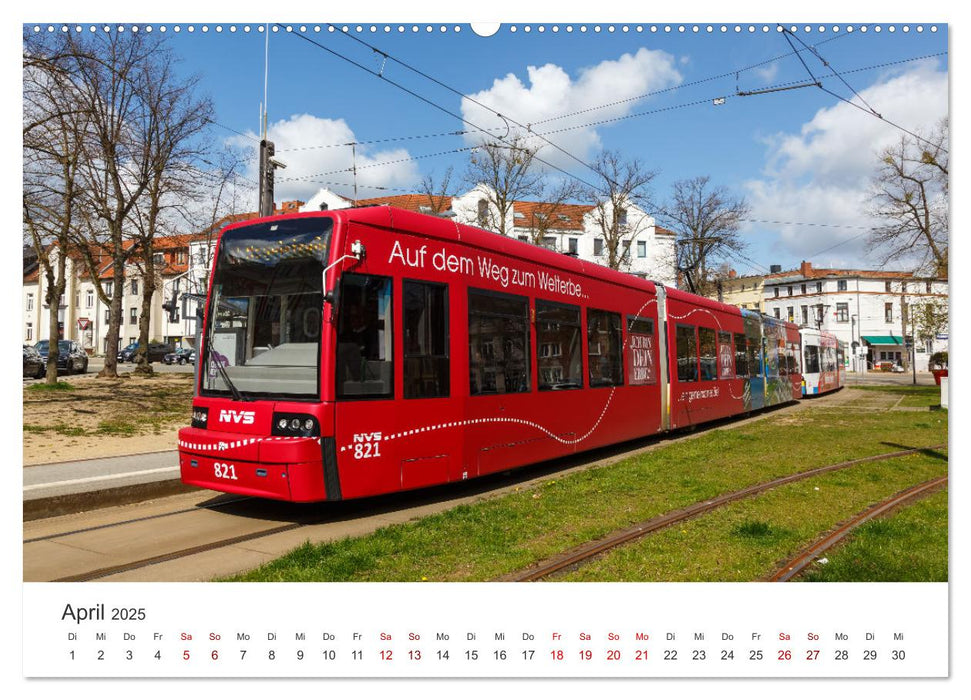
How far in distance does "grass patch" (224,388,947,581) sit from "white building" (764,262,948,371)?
13.8 metres

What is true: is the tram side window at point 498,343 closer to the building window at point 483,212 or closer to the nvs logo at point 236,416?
the nvs logo at point 236,416

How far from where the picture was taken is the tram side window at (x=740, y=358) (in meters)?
18.1

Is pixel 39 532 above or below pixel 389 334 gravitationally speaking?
below

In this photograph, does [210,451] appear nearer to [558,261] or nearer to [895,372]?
[558,261]

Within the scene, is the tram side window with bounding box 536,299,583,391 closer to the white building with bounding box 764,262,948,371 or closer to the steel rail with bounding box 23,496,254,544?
the steel rail with bounding box 23,496,254,544

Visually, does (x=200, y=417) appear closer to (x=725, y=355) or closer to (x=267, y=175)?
(x=267, y=175)

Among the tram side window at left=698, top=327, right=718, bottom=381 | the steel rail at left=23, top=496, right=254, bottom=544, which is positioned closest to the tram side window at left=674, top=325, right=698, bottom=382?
the tram side window at left=698, top=327, right=718, bottom=381

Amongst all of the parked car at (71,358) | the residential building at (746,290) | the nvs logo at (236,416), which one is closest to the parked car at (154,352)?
the parked car at (71,358)

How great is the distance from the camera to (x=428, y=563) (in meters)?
5.01

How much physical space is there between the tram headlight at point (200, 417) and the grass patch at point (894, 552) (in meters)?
5.41

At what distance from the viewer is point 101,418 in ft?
46.6

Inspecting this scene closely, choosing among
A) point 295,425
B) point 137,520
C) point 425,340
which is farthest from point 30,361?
point 425,340
